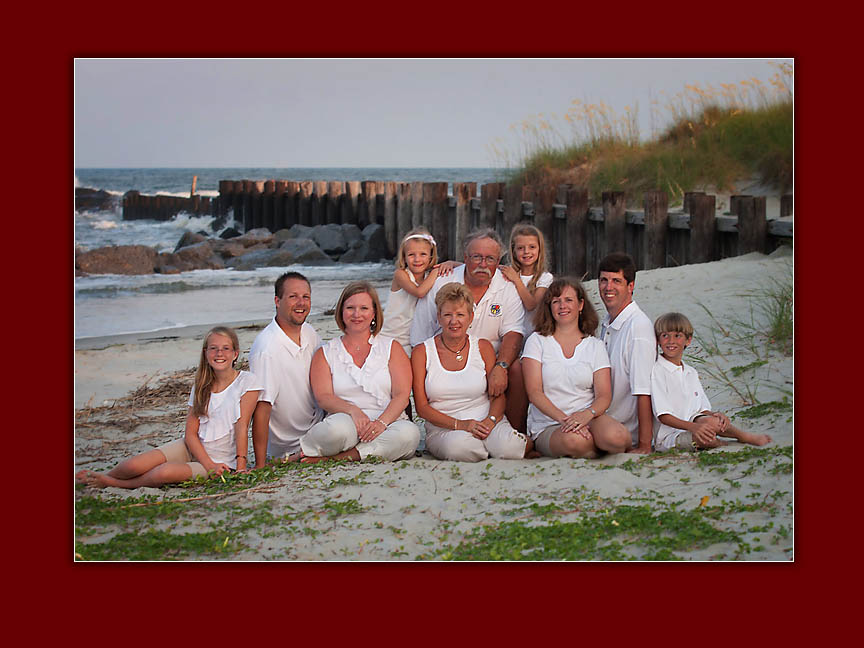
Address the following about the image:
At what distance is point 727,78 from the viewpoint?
466cm

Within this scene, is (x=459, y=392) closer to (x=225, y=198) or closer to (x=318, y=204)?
(x=225, y=198)

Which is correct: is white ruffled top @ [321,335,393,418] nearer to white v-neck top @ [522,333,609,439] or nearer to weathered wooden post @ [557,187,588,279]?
white v-neck top @ [522,333,609,439]

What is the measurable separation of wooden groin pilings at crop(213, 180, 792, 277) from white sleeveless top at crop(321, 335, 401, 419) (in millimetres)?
3498

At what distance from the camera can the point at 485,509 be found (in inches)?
158

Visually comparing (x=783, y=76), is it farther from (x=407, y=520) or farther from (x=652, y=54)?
(x=407, y=520)

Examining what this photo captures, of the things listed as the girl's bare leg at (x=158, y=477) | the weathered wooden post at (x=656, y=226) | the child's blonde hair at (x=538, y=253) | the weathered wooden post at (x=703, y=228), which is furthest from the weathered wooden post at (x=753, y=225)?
the girl's bare leg at (x=158, y=477)

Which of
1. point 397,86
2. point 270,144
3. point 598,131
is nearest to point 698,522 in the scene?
point 397,86

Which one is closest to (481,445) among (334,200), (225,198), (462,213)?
(462,213)

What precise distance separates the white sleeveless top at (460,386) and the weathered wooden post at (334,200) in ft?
43.6

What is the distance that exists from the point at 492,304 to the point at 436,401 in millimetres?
597

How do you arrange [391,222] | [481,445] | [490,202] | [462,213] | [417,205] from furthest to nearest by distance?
[391,222]
[417,205]
[462,213]
[490,202]
[481,445]

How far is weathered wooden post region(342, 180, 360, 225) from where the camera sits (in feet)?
57.2

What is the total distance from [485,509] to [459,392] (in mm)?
831

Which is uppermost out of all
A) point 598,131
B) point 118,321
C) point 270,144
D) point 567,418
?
point 598,131
